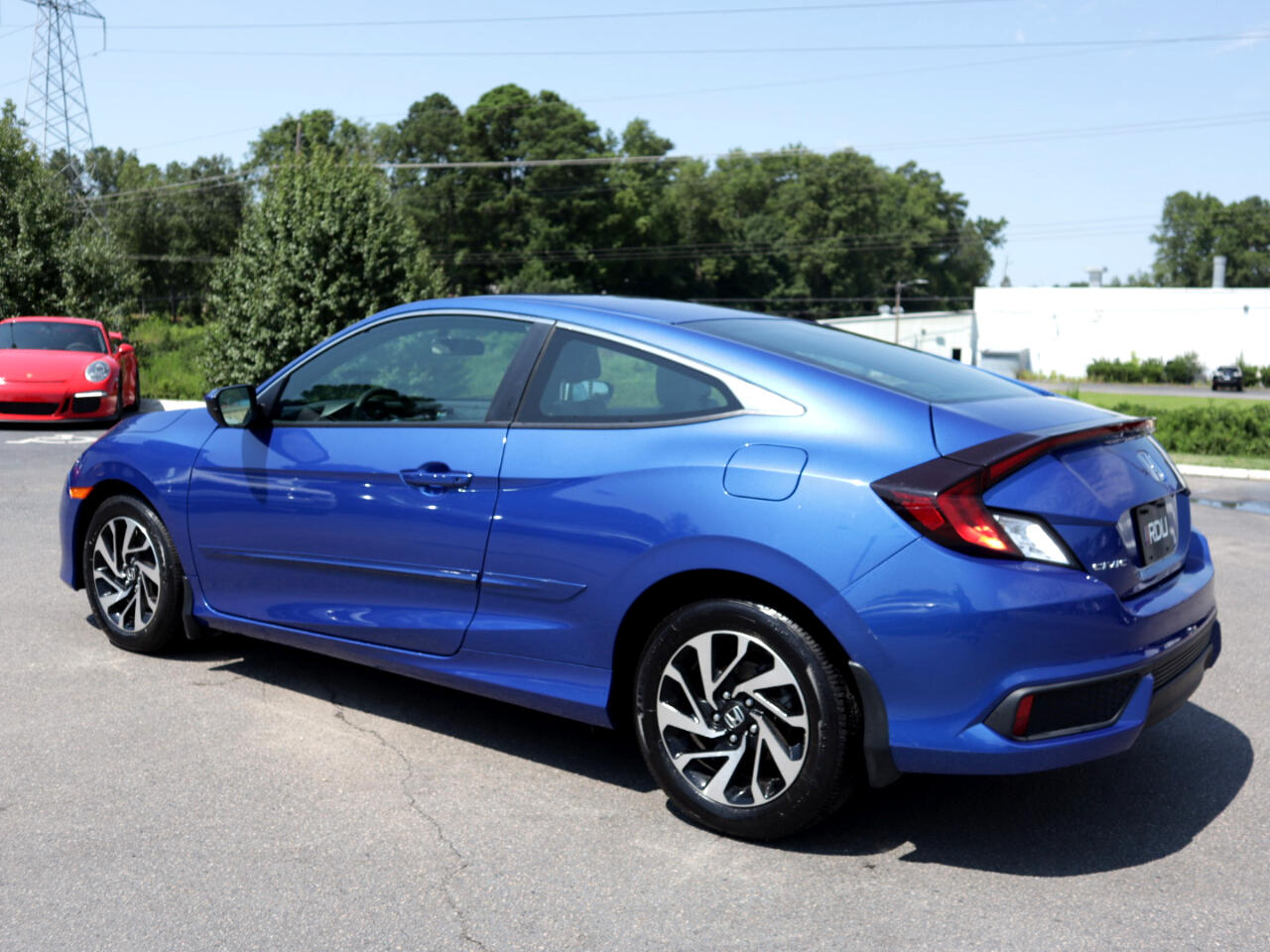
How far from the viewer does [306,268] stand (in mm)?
24062

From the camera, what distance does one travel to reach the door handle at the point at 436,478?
4.07 meters

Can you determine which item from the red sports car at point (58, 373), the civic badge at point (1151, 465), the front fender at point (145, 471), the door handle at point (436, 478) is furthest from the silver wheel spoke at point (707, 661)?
the red sports car at point (58, 373)

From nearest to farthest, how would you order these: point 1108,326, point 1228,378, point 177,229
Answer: point 1228,378
point 1108,326
point 177,229

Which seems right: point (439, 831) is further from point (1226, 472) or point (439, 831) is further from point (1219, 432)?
point (1219, 432)

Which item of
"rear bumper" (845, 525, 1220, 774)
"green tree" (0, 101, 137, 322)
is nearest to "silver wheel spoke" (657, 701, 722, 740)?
"rear bumper" (845, 525, 1220, 774)

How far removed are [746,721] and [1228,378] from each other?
7340cm

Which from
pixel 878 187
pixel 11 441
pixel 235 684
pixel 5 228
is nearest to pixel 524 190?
pixel 878 187

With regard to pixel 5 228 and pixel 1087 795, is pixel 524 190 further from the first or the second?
pixel 1087 795

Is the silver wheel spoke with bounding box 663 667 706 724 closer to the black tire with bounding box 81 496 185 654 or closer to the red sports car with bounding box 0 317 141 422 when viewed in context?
the black tire with bounding box 81 496 185 654

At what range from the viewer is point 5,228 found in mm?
26703

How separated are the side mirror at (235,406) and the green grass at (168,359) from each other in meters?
18.2

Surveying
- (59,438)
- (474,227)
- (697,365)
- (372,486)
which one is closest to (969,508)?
(697,365)

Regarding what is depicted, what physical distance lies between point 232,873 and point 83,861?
1.41 feet

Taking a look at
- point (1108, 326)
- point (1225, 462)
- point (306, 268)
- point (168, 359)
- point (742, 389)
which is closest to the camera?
point (742, 389)
